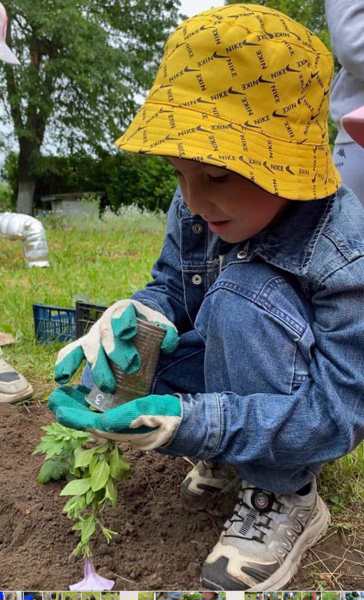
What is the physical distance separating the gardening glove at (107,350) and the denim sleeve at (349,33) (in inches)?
45.5

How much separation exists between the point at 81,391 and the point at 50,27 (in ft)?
36.2

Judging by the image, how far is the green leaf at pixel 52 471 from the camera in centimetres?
166

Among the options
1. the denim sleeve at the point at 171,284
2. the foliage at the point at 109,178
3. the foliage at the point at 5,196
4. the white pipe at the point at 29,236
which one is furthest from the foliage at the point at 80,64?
the denim sleeve at the point at 171,284

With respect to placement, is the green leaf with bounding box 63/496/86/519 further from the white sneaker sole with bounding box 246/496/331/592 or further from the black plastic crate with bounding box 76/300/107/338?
the black plastic crate with bounding box 76/300/107/338

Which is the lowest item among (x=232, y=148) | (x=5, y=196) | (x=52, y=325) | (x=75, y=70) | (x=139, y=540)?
(x=5, y=196)

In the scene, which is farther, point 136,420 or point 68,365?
point 68,365

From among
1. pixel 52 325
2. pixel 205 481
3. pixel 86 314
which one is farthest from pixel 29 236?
pixel 205 481

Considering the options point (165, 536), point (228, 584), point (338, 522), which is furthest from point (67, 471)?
point (338, 522)

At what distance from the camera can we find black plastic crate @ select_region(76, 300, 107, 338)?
242cm

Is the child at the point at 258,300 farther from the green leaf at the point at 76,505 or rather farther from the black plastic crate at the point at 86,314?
the black plastic crate at the point at 86,314

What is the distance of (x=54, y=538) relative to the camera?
1476 millimetres

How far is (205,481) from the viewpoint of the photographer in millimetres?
1618

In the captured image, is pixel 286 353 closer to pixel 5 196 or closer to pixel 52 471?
pixel 52 471

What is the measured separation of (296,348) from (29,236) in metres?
3.88
